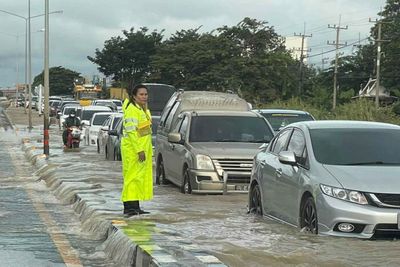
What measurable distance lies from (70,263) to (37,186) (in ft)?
28.8

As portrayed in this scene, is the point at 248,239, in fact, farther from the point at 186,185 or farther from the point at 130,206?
the point at 186,185

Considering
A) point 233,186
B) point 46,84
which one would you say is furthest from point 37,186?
point 46,84

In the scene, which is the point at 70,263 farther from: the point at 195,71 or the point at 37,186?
the point at 195,71

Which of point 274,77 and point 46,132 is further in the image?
point 274,77

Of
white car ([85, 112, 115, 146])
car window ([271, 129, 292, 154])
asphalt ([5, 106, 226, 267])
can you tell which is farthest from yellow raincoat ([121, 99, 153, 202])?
white car ([85, 112, 115, 146])

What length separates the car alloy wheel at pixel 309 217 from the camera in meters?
8.02

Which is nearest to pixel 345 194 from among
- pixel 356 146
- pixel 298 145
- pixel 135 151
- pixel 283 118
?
pixel 356 146

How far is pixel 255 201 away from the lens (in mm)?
10391

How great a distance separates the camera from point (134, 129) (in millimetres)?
9688

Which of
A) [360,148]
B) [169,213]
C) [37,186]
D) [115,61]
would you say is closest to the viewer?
[360,148]

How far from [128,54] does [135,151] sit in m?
68.7

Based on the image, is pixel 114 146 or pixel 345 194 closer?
pixel 345 194

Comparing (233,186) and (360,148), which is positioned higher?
(360,148)

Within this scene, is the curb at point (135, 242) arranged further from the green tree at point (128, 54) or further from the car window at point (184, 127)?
the green tree at point (128, 54)
